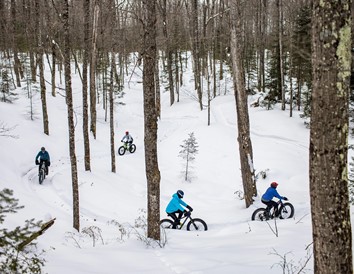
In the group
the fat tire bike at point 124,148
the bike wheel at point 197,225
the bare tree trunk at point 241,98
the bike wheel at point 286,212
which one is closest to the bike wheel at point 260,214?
the bike wheel at point 286,212

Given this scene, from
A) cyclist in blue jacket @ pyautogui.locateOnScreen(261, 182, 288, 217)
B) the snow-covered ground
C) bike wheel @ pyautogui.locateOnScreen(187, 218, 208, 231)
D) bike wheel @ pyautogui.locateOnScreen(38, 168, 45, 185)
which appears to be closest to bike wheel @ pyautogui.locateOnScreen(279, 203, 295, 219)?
cyclist in blue jacket @ pyautogui.locateOnScreen(261, 182, 288, 217)

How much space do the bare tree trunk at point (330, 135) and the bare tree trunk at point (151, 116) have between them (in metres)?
5.36

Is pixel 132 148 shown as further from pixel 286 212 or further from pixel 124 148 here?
pixel 286 212

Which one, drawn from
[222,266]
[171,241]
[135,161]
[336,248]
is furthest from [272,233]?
[135,161]

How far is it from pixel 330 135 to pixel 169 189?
15.9 metres

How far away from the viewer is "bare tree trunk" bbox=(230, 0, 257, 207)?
13164 millimetres

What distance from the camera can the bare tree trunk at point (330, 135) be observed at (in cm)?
344

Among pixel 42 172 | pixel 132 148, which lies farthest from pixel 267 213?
pixel 132 148

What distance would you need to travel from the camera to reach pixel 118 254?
7555 millimetres

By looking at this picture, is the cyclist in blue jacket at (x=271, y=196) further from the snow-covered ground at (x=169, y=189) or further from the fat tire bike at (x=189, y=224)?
the fat tire bike at (x=189, y=224)

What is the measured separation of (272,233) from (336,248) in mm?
6184

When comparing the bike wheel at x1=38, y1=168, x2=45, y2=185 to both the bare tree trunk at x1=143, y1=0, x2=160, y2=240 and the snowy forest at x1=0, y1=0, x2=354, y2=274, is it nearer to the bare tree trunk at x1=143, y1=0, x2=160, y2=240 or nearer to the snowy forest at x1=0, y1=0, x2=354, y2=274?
the snowy forest at x1=0, y1=0, x2=354, y2=274

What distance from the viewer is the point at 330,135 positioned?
3.57m

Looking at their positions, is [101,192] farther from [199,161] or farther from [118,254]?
[118,254]
